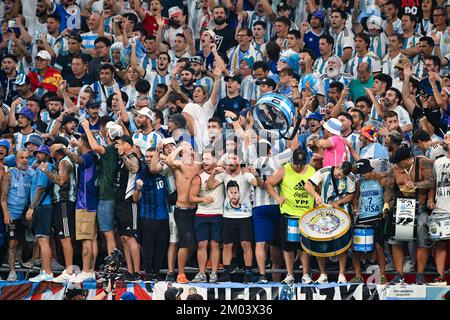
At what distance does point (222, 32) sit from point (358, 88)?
286 cm

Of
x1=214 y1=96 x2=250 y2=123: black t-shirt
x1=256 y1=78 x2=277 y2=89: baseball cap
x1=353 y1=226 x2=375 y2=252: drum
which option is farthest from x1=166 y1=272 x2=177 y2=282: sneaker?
x1=256 y1=78 x2=277 y2=89: baseball cap

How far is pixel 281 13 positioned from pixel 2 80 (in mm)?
4840

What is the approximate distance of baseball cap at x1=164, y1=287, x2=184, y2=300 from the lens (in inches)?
703

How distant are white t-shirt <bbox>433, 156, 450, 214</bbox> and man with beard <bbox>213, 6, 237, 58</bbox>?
534 centimetres

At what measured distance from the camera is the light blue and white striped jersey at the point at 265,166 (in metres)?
17.9

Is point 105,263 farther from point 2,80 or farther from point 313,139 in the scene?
point 2,80

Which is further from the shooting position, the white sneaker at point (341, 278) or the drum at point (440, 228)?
the white sneaker at point (341, 278)

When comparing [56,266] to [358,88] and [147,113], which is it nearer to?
[147,113]

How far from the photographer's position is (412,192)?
17.5 m

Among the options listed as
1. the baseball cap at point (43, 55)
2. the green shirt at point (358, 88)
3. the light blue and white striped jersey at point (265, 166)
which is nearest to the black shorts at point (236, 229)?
the light blue and white striped jersey at point (265, 166)

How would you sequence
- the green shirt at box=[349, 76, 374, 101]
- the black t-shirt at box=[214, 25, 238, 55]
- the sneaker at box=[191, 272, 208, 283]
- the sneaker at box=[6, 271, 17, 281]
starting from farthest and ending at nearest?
the black t-shirt at box=[214, 25, 238, 55] → the green shirt at box=[349, 76, 374, 101] → the sneaker at box=[6, 271, 17, 281] → the sneaker at box=[191, 272, 208, 283]

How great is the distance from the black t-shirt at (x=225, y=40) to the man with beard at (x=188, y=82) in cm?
149

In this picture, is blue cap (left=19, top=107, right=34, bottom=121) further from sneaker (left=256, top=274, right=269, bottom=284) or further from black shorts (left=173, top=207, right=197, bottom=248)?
sneaker (left=256, top=274, right=269, bottom=284)

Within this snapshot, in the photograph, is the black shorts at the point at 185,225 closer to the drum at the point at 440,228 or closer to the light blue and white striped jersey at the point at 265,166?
the light blue and white striped jersey at the point at 265,166
